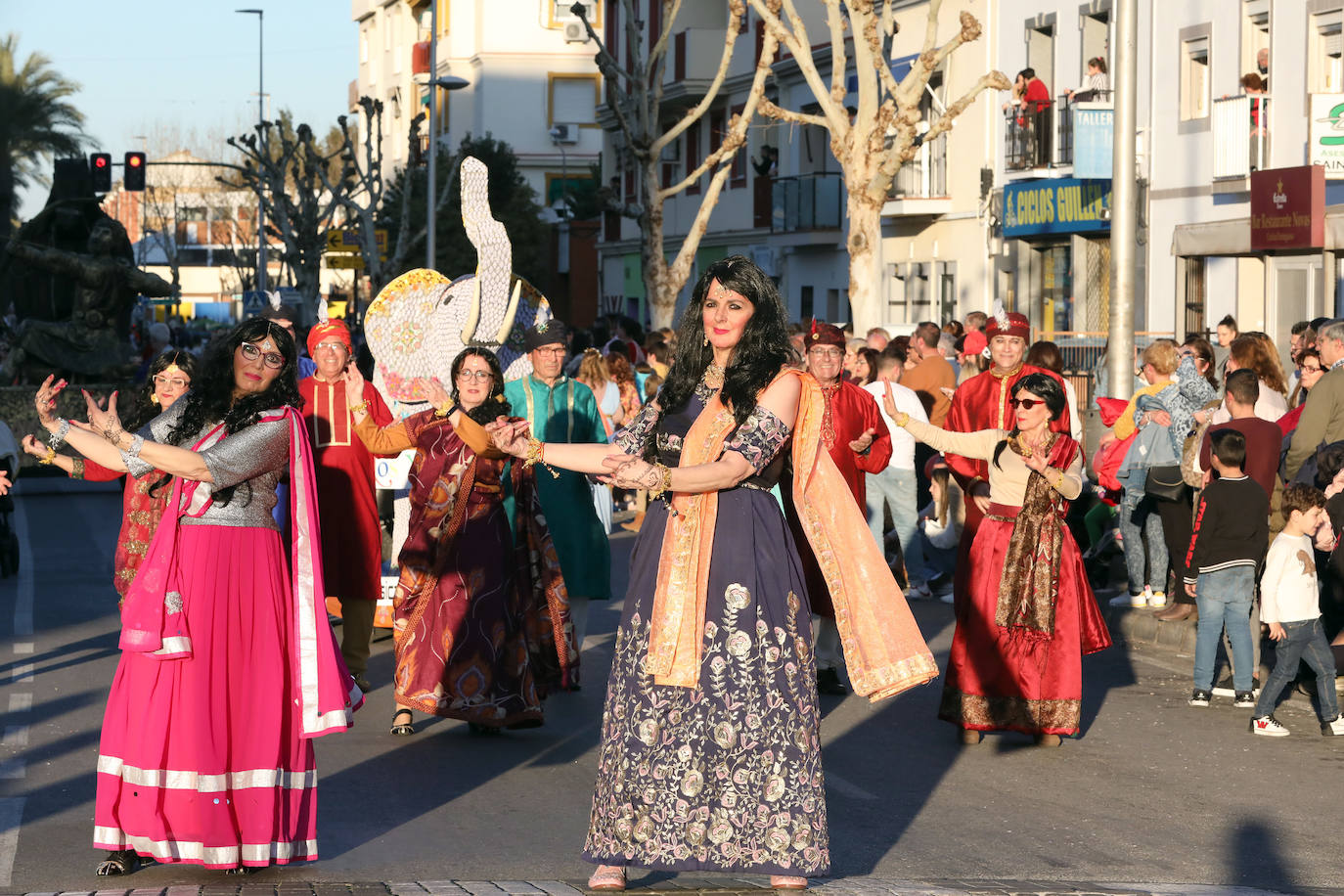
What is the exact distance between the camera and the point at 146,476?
337 inches

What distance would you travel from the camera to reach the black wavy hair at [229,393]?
22.3 ft

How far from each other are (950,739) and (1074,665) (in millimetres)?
719

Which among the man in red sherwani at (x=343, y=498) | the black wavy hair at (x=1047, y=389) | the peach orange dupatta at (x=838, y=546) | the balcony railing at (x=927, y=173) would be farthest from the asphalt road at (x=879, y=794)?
the balcony railing at (x=927, y=173)

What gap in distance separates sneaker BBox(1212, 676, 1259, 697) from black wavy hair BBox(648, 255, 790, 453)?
527cm

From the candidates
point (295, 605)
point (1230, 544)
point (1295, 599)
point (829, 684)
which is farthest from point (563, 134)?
point (295, 605)

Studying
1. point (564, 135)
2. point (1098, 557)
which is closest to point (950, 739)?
point (1098, 557)

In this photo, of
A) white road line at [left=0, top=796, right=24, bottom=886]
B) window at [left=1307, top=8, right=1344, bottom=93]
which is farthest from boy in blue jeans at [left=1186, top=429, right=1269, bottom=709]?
window at [left=1307, top=8, right=1344, bottom=93]

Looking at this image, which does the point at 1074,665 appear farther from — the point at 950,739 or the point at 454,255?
the point at 454,255

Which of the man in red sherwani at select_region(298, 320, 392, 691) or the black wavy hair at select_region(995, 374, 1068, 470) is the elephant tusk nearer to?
the man in red sherwani at select_region(298, 320, 392, 691)

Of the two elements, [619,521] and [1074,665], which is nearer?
[1074,665]

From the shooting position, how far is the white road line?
6.81m

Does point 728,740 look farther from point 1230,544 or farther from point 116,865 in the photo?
point 1230,544

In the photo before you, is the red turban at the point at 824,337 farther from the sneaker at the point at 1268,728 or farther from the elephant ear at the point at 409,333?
the sneaker at the point at 1268,728

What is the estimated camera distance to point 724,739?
6176 mm
